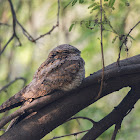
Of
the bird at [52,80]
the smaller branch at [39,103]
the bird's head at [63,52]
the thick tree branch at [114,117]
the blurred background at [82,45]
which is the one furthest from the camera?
the blurred background at [82,45]

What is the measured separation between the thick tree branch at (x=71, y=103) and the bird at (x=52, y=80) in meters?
0.09

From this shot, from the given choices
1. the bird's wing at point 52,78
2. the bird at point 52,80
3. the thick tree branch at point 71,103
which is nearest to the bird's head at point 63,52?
the bird at point 52,80

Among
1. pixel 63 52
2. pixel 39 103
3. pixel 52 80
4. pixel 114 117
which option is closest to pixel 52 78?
pixel 52 80

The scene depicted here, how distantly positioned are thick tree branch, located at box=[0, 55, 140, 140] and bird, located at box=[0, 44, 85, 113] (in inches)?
3.7

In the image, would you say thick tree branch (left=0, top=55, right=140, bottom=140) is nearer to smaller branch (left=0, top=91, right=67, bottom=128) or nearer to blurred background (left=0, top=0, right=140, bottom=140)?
smaller branch (left=0, top=91, right=67, bottom=128)

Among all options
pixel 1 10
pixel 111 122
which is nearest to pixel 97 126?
pixel 111 122

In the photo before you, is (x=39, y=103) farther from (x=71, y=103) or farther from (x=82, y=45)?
(x=82, y=45)

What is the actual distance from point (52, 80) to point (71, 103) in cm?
27

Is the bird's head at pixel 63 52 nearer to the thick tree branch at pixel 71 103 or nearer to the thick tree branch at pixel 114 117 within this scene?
the thick tree branch at pixel 71 103

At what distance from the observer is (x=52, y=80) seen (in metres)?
2.26

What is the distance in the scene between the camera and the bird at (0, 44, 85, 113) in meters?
2.21

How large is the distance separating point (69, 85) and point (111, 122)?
21.3 inches

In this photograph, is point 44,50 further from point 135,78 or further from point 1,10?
point 135,78

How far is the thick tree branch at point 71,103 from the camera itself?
202 centimetres
